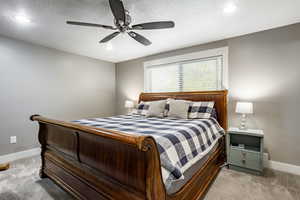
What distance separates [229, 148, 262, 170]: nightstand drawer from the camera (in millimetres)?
2270

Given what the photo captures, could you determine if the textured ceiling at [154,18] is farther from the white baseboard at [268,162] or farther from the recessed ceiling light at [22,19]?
the white baseboard at [268,162]

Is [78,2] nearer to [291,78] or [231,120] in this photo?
[231,120]

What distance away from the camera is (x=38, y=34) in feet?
9.00

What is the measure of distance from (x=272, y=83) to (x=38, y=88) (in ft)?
15.2

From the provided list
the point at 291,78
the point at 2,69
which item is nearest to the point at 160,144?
the point at 291,78

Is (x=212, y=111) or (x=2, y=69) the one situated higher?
(x=2, y=69)

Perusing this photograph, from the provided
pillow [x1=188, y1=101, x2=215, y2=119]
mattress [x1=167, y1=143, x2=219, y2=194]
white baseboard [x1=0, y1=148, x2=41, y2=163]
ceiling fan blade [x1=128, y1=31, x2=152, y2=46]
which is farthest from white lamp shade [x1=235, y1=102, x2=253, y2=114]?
white baseboard [x1=0, y1=148, x2=41, y2=163]

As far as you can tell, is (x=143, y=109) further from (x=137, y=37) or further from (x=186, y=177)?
(x=186, y=177)

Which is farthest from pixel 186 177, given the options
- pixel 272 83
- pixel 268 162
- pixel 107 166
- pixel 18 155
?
pixel 18 155

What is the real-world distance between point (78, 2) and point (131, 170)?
2.05 meters

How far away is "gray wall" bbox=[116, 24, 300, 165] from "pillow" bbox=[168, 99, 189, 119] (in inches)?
36.4

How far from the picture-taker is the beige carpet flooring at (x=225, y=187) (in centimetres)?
178

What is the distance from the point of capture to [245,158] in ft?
7.75

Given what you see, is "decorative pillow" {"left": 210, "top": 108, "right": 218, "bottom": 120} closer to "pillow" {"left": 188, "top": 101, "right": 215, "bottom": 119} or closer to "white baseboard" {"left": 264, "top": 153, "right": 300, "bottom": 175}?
"pillow" {"left": 188, "top": 101, "right": 215, "bottom": 119}
